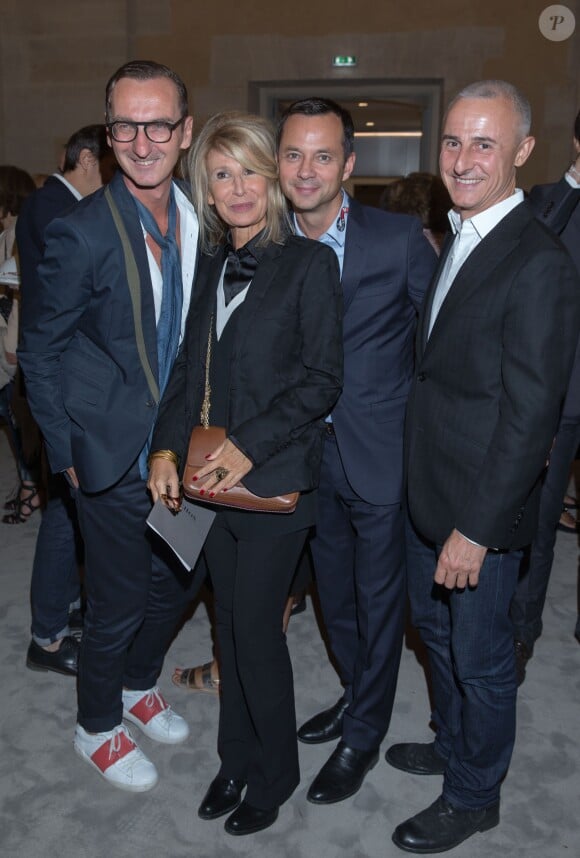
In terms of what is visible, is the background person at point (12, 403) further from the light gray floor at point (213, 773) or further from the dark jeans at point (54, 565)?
the light gray floor at point (213, 773)

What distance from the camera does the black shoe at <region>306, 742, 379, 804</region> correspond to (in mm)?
2334

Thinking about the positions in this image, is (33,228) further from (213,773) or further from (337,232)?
(213,773)

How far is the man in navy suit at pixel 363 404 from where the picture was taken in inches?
83.0

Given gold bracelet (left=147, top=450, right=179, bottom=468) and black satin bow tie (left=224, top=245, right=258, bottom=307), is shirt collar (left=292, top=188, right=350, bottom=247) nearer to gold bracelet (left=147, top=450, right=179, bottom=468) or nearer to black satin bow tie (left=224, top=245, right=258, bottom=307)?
black satin bow tie (left=224, top=245, right=258, bottom=307)

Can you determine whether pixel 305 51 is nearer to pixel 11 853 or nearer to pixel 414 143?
pixel 414 143

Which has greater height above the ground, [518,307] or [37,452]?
[518,307]

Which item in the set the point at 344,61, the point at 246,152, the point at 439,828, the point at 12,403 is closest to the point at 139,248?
the point at 246,152

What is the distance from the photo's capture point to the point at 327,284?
1.92m

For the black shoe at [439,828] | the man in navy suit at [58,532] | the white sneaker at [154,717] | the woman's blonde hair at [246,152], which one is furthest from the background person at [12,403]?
the black shoe at [439,828]

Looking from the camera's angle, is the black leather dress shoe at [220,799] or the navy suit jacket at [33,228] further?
the navy suit jacket at [33,228]

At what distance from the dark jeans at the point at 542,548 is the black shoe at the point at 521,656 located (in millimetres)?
19

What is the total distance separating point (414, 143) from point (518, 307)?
11634mm

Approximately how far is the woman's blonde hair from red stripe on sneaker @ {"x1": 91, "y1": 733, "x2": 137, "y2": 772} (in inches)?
62.7

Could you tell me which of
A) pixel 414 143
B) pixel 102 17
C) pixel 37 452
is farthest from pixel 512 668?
pixel 414 143
